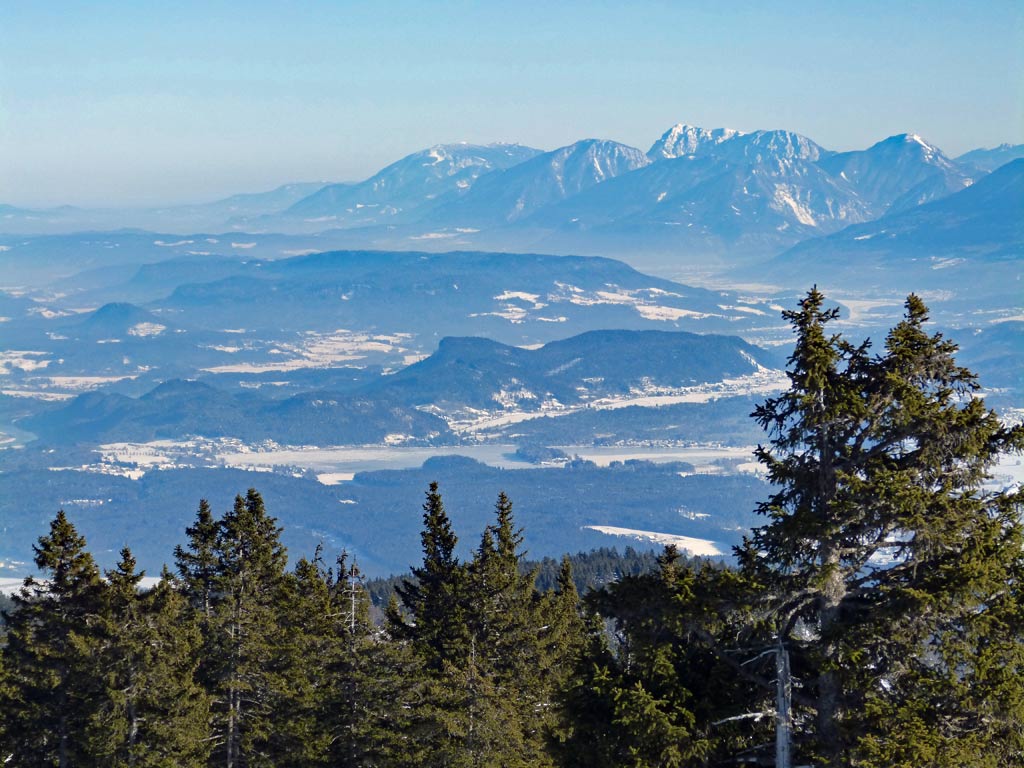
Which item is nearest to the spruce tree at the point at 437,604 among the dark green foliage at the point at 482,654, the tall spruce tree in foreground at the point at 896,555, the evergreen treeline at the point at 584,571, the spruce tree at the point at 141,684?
the dark green foliage at the point at 482,654

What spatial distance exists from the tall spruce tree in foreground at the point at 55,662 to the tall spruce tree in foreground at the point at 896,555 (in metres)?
16.2

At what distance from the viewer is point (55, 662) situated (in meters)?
28.5

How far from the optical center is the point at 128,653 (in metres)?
26.7

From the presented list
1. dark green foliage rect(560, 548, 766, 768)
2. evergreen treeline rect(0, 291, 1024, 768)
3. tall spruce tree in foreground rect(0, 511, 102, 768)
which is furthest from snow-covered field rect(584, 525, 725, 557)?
evergreen treeline rect(0, 291, 1024, 768)

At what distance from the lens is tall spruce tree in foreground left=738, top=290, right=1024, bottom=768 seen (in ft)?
51.3

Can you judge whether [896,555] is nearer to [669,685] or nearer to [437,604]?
[669,685]

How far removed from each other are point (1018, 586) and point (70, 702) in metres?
21.2

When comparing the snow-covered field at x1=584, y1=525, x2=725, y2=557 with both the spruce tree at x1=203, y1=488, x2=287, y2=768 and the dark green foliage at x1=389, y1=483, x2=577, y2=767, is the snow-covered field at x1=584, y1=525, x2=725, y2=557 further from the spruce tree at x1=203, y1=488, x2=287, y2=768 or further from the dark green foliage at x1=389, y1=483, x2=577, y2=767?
the spruce tree at x1=203, y1=488, x2=287, y2=768

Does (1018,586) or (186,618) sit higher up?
(1018,586)

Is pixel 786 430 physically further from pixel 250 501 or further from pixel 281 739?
pixel 250 501

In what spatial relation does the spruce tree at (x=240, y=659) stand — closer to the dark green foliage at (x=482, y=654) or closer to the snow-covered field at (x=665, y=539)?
the dark green foliage at (x=482, y=654)

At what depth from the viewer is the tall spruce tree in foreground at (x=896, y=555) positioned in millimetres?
15633

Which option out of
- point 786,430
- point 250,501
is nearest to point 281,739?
point 250,501

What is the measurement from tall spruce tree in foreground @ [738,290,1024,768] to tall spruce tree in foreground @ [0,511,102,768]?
16.2 m
